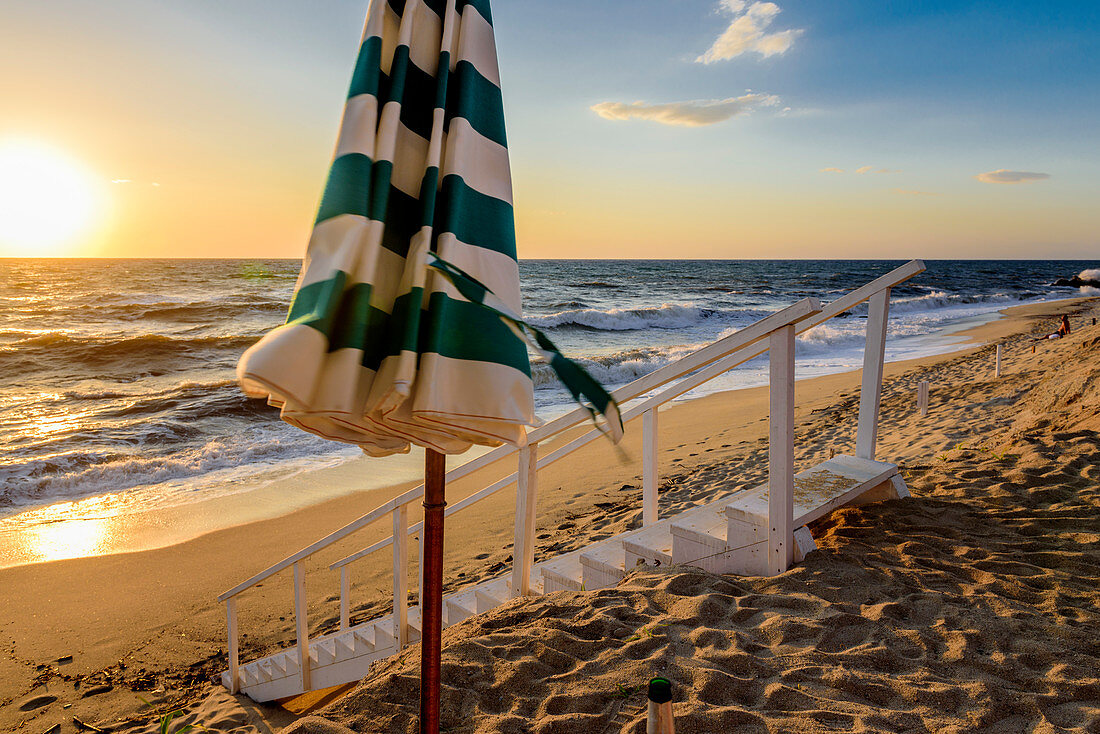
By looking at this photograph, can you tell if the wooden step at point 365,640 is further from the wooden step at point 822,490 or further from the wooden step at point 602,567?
the wooden step at point 822,490

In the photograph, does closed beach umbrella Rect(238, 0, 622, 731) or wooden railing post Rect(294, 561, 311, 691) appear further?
wooden railing post Rect(294, 561, 311, 691)

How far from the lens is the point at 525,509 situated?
10.1 ft

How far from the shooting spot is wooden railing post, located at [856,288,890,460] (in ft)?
11.6

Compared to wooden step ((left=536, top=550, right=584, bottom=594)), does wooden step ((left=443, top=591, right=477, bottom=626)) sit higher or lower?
lower

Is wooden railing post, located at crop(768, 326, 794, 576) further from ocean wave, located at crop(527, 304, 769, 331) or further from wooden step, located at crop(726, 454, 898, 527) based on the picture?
ocean wave, located at crop(527, 304, 769, 331)

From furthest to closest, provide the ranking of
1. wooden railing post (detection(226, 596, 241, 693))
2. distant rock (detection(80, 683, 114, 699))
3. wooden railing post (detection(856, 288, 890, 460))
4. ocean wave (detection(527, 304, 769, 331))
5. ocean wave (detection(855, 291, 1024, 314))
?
ocean wave (detection(855, 291, 1024, 314)) → ocean wave (detection(527, 304, 769, 331)) → distant rock (detection(80, 683, 114, 699)) → wooden railing post (detection(226, 596, 241, 693)) → wooden railing post (detection(856, 288, 890, 460))

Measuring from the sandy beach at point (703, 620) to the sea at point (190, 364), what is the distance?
2.86m

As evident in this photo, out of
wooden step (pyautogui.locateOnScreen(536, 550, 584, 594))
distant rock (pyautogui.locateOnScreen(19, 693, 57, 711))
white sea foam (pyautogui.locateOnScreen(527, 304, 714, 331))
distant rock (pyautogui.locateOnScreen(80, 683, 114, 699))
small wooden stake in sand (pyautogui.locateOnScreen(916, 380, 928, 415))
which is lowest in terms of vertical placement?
distant rock (pyautogui.locateOnScreen(19, 693, 57, 711))

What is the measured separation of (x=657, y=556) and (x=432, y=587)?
2.19 metres

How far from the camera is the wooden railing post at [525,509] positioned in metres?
3.02

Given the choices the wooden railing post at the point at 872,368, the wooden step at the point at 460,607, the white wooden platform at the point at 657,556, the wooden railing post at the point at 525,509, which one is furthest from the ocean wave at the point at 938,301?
the wooden railing post at the point at 525,509

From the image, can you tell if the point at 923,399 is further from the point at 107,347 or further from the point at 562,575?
the point at 107,347

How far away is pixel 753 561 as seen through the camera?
3090 mm

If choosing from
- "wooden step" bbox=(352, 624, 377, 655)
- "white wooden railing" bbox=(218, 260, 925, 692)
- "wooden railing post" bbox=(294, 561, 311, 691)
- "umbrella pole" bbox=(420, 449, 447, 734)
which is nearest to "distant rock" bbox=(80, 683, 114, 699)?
"white wooden railing" bbox=(218, 260, 925, 692)
